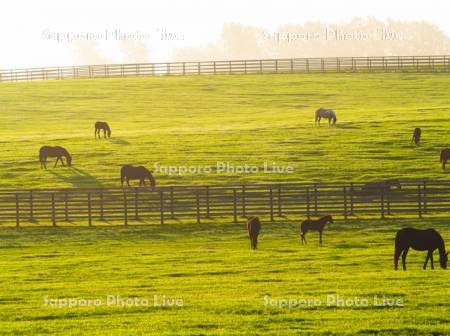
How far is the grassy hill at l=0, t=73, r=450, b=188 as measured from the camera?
4556 cm

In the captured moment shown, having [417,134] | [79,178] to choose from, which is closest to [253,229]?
[79,178]

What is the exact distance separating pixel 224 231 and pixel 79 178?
39.9ft

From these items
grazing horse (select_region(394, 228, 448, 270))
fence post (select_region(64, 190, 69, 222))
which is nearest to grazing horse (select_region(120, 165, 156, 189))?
fence post (select_region(64, 190, 69, 222))

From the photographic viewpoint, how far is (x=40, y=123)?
6394cm

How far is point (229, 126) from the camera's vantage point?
190 ft

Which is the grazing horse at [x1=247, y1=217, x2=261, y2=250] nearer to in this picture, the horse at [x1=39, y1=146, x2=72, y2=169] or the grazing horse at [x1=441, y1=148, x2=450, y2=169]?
the grazing horse at [x1=441, y1=148, x2=450, y2=169]

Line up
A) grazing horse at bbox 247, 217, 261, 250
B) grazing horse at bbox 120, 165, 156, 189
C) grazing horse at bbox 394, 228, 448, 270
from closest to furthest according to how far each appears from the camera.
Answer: grazing horse at bbox 394, 228, 448, 270 → grazing horse at bbox 247, 217, 261, 250 → grazing horse at bbox 120, 165, 156, 189

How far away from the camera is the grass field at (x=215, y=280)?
61.9ft

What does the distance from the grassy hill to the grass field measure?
1033 centimetres

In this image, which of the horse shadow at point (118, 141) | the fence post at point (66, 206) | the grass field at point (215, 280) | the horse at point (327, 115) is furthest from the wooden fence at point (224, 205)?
the horse at point (327, 115)

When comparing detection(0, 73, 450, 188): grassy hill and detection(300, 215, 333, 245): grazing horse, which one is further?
detection(0, 73, 450, 188): grassy hill

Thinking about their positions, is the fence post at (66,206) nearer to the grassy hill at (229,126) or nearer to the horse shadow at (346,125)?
the grassy hill at (229,126)

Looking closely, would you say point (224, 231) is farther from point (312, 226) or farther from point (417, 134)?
point (417, 134)

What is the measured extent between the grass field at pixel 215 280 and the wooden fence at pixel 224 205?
1476mm
